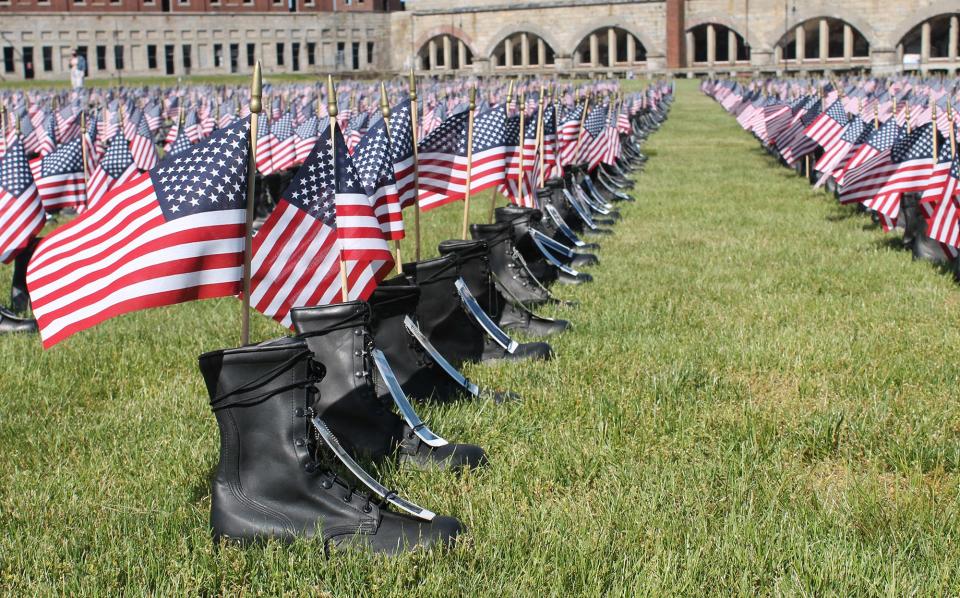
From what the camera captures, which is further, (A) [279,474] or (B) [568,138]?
(B) [568,138]

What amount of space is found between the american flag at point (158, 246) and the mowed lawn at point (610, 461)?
72cm

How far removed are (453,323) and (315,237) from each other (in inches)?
48.2

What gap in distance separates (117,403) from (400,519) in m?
2.30

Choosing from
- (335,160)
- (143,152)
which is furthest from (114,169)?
(335,160)

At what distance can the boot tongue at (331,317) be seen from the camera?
13.1 ft

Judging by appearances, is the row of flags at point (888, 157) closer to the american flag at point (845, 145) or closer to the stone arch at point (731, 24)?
the american flag at point (845, 145)

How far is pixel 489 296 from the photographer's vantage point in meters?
6.11

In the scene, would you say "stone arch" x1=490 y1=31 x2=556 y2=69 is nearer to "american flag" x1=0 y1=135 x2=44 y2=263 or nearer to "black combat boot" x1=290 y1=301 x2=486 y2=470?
"american flag" x1=0 y1=135 x2=44 y2=263

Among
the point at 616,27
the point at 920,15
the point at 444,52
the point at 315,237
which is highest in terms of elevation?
Answer: the point at 616,27

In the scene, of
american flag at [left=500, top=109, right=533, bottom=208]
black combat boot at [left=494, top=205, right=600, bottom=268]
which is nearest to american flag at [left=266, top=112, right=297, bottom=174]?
american flag at [left=500, top=109, right=533, bottom=208]

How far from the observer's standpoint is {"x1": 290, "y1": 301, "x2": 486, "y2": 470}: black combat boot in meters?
4.01

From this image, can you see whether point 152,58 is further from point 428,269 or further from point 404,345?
point 404,345

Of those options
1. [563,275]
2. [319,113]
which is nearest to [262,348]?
[563,275]

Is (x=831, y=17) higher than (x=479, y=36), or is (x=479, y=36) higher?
(x=479, y=36)
